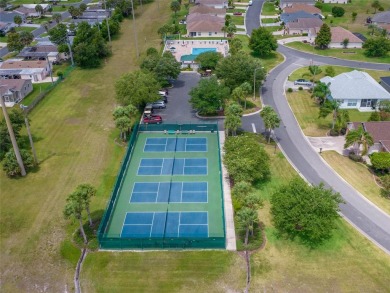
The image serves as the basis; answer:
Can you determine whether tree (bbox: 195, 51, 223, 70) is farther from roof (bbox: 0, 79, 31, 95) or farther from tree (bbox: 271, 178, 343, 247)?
tree (bbox: 271, 178, 343, 247)

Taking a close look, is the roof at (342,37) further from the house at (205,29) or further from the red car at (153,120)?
the red car at (153,120)

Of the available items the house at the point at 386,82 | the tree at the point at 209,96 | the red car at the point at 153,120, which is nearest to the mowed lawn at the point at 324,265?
the tree at the point at 209,96

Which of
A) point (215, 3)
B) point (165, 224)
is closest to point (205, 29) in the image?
point (215, 3)

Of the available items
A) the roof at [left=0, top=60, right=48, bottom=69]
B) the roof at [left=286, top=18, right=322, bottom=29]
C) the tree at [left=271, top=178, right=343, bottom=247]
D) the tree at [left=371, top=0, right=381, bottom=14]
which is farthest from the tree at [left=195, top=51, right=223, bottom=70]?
the tree at [left=371, top=0, right=381, bottom=14]

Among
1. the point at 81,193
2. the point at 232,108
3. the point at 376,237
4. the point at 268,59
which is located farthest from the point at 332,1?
the point at 81,193

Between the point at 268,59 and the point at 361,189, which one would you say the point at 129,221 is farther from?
the point at 268,59

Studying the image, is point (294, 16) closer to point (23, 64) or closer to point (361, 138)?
point (361, 138)

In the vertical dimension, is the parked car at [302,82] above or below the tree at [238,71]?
below
